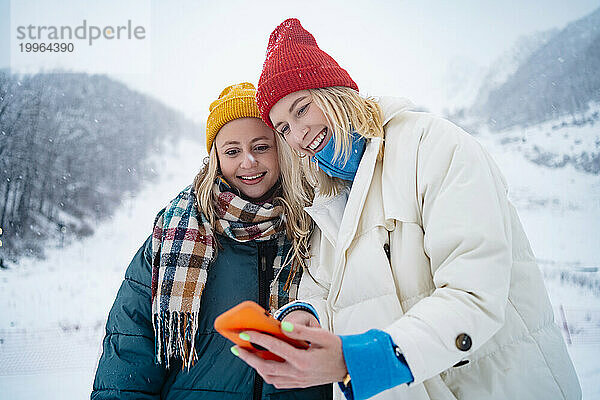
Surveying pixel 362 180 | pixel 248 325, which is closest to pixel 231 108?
pixel 362 180

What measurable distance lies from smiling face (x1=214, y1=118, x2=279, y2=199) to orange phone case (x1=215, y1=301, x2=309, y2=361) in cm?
70

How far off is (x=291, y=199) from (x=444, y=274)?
2.24 feet

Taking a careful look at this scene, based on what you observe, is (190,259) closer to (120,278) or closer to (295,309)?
(295,309)

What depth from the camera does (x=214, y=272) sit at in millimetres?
1320

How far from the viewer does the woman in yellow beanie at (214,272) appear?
48.5 inches

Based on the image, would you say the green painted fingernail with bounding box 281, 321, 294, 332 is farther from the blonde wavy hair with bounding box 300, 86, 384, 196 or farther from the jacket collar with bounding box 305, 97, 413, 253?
the blonde wavy hair with bounding box 300, 86, 384, 196

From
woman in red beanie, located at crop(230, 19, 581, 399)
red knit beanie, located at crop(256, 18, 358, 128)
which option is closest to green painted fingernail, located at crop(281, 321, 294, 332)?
woman in red beanie, located at crop(230, 19, 581, 399)

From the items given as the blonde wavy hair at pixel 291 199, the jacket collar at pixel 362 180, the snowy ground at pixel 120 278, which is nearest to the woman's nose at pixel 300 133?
the jacket collar at pixel 362 180

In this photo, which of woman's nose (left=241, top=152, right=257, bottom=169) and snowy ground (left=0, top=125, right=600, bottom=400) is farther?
snowy ground (left=0, top=125, right=600, bottom=400)

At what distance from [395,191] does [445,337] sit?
304 mm

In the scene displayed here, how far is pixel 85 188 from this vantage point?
294cm

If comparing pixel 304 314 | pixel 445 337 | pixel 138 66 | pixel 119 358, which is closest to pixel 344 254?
pixel 304 314

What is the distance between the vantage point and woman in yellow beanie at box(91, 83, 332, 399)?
1232mm

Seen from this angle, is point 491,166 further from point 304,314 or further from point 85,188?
point 85,188
